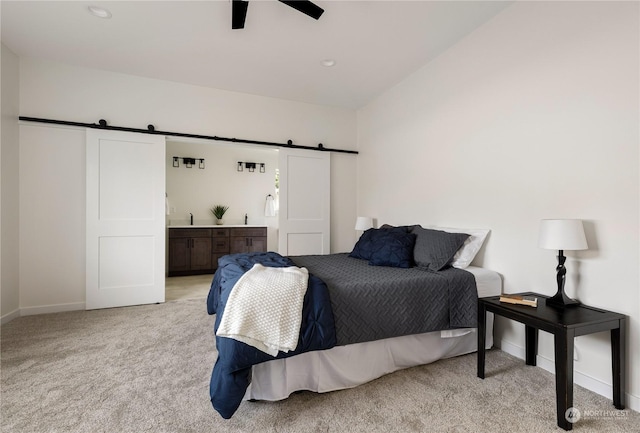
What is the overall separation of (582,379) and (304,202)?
3.50 meters

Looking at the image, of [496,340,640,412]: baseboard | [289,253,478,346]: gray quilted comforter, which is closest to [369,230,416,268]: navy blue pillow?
[289,253,478,346]: gray quilted comforter

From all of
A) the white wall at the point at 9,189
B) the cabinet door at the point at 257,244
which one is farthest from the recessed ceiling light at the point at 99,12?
the cabinet door at the point at 257,244

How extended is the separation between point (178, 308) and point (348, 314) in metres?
2.54

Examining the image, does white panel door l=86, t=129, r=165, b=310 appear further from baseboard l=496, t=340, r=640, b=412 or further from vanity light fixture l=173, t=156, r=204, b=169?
baseboard l=496, t=340, r=640, b=412

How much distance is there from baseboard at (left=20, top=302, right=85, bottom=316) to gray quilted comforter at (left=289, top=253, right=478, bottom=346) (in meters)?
2.98

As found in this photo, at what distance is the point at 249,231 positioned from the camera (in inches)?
233

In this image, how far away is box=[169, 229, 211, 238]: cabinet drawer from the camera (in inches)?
212

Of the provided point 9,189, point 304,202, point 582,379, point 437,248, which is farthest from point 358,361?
point 9,189

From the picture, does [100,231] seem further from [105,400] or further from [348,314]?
[348,314]

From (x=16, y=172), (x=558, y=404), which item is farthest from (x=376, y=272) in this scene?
(x=16, y=172)

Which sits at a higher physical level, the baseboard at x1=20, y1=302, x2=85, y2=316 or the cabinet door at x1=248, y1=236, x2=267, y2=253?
the cabinet door at x1=248, y1=236, x2=267, y2=253

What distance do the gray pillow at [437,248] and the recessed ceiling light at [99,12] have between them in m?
Answer: 3.31

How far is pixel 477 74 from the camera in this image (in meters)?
2.85

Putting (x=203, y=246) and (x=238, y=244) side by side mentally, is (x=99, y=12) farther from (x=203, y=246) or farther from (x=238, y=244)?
(x=238, y=244)
